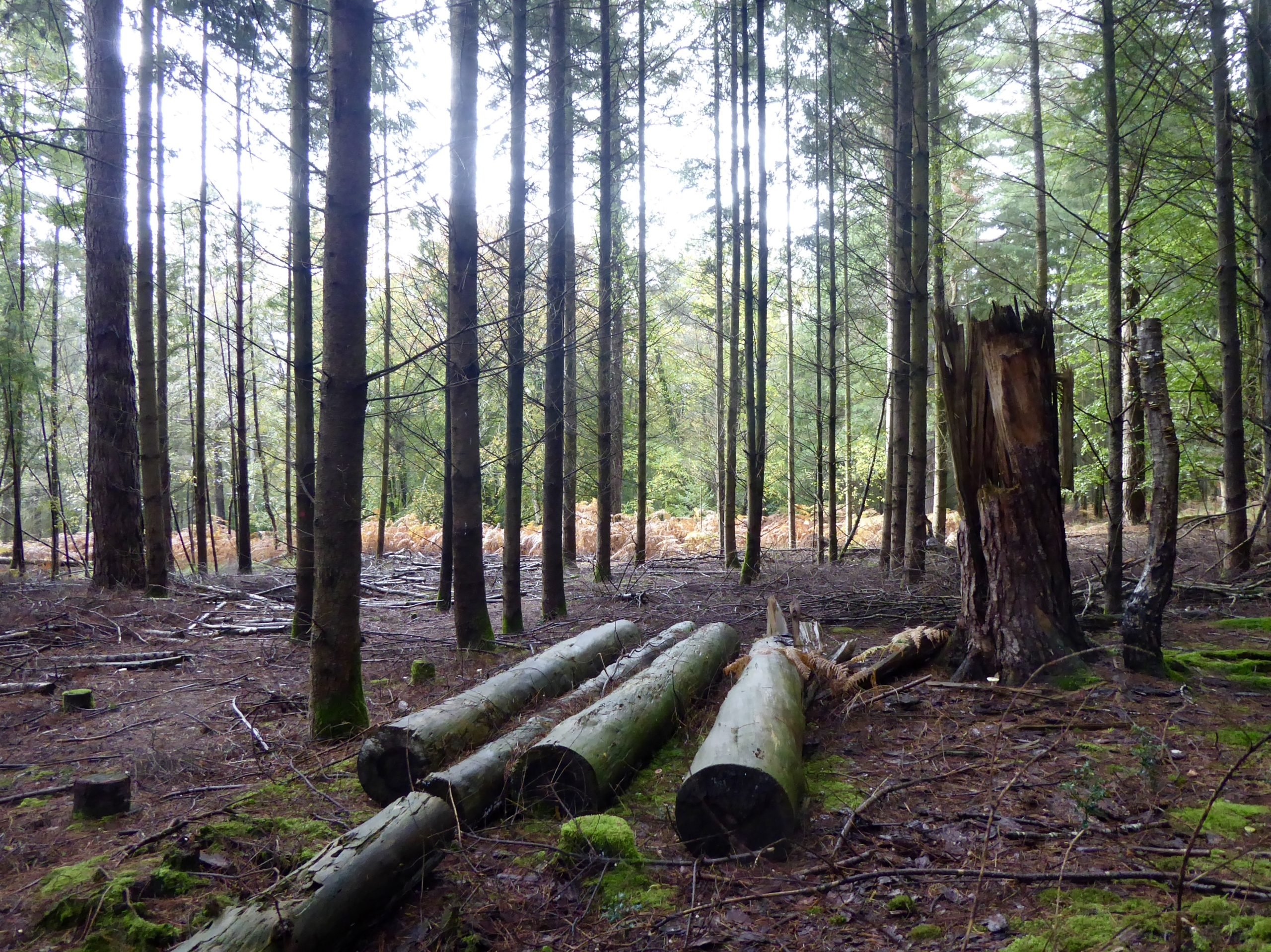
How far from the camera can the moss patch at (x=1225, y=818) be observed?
10.6 feet

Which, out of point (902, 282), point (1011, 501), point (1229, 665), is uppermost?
point (902, 282)

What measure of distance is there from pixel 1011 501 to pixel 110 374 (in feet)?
37.8

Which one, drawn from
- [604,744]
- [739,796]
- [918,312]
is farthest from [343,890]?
[918,312]

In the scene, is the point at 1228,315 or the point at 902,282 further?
the point at 902,282

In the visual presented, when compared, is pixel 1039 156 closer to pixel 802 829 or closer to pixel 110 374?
pixel 802 829

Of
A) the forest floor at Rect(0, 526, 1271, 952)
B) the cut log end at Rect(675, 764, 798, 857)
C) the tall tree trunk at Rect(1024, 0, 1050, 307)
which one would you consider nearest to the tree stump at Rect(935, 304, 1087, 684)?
the forest floor at Rect(0, 526, 1271, 952)

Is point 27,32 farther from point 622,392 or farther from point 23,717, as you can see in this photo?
point 622,392

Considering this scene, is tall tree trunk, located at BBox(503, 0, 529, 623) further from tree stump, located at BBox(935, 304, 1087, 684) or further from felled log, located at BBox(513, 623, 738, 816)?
tree stump, located at BBox(935, 304, 1087, 684)

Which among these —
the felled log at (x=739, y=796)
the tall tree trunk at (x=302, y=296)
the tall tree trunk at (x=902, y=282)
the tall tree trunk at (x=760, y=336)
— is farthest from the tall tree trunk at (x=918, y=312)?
the tall tree trunk at (x=302, y=296)

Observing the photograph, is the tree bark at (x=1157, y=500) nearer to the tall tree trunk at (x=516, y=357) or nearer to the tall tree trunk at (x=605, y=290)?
the tall tree trunk at (x=516, y=357)

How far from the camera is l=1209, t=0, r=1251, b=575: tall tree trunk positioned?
803 cm

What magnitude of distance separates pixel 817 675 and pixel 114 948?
434 centimetres

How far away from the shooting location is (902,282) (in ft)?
34.4

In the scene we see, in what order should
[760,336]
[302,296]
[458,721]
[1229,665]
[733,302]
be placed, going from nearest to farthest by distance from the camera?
[458,721] < [1229,665] < [302,296] < [760,336] < [733,302]
